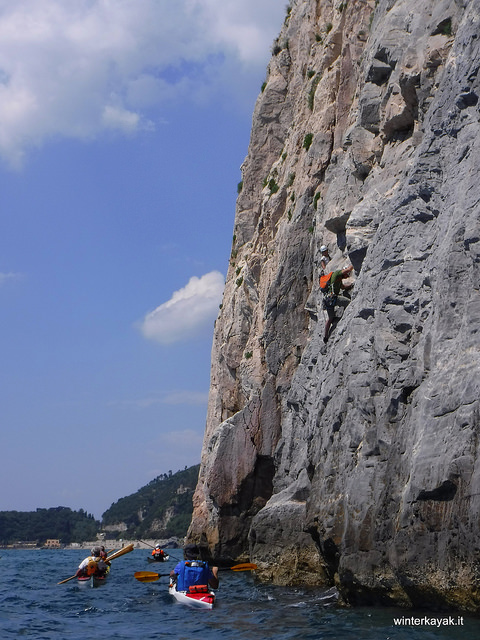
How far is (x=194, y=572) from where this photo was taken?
14547 millimetres

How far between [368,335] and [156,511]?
125632 millimetres

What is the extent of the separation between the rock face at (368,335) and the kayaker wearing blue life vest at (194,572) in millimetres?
2509

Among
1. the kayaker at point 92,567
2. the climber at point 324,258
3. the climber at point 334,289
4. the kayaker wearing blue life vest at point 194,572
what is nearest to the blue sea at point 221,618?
the kayaker wearing blue life vest at point 194,572

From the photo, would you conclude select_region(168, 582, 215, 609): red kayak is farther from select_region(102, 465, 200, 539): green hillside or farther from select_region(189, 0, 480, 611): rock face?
select_region(102, 465, 200, 539): green hillside

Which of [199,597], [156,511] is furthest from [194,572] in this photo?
[156,511]

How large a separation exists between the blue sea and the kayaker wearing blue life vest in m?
0.53

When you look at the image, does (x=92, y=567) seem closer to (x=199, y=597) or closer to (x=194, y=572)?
(x=194, y=572)

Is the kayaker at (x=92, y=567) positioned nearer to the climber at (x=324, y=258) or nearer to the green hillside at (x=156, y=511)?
the climber at (x=324, y=258)

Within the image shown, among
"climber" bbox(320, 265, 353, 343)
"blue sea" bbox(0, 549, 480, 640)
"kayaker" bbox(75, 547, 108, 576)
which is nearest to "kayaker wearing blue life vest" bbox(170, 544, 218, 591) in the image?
"blue sea" bbox(0, 549, 480, 640)

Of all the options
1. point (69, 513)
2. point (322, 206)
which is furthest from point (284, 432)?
point (69, 513)

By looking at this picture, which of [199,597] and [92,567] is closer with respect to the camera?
[199,597]

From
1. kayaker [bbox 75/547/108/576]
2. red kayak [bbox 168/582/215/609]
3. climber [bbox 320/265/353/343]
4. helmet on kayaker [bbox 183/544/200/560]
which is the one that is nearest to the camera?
red kayak [bbox 168/582/215/609]

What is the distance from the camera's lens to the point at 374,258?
15.7 m

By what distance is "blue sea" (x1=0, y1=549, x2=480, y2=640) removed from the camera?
34.3ft
